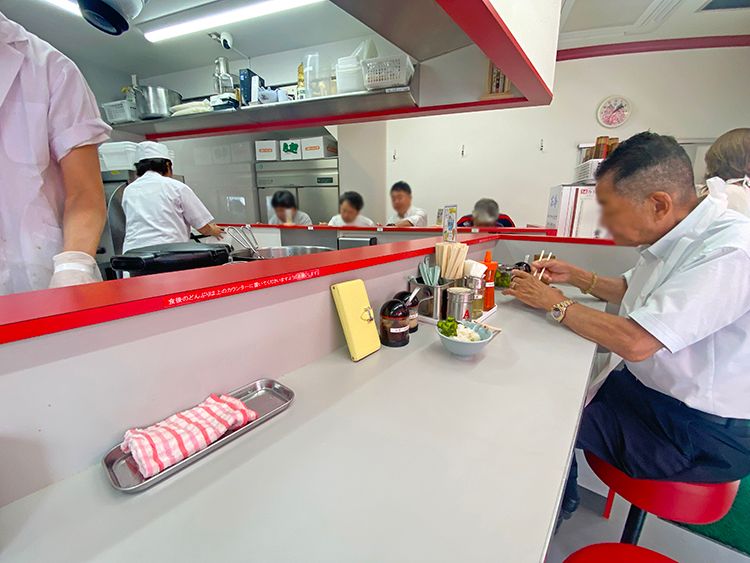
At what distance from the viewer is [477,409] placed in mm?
696

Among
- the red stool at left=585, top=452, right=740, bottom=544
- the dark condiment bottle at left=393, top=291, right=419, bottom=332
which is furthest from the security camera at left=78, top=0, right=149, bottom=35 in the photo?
the red stool at left=585, top=452, right=740, bottom=544

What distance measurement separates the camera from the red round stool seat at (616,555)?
2.19 feet

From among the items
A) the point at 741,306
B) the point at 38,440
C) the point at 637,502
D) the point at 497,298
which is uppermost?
the point at 741,306

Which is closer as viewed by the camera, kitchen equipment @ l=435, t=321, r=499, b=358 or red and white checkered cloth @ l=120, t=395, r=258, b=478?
red and white checkered cloth @ l=120, t=395, r=258, b=478

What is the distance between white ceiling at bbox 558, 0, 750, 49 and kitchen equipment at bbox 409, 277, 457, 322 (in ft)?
10.5

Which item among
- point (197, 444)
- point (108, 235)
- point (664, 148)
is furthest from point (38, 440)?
point (108, 235)

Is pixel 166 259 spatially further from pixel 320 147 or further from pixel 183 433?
pixel 320 147

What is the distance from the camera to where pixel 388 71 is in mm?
2189

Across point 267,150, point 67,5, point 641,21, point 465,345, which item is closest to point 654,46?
point 641,21

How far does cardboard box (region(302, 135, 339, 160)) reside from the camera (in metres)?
3.86

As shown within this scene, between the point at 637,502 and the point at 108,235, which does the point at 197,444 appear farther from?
the point at 108,235

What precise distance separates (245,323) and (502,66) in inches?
58.7

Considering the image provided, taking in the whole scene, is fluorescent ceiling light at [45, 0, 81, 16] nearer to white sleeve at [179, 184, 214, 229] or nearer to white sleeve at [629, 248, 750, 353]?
white sleeve at [179, 184, 214, 229]

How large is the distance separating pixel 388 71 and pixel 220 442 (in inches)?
92.5
